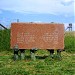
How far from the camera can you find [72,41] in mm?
25219

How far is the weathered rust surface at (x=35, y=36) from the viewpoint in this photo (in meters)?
16.0

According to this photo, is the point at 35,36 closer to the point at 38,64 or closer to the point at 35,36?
the point at 35,36

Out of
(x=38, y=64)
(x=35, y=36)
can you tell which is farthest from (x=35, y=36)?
(x=38, y=64)

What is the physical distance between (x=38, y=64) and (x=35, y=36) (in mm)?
2530

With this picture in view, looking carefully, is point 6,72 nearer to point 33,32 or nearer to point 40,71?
point 40,71

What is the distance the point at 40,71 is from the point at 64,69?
1027 mm

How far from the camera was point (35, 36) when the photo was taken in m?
16.0

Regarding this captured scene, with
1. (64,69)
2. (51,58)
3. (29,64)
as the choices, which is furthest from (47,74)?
(51,58)

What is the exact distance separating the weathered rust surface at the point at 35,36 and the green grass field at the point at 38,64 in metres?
0.71

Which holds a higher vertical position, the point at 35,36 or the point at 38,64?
the point at 35,36

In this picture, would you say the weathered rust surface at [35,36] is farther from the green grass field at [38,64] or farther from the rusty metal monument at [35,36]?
the green grass field at [38,64]

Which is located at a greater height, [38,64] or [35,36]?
[35,36]

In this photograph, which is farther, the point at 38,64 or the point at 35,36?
the point at 35,36

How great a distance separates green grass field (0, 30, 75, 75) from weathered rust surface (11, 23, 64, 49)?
708 mm
